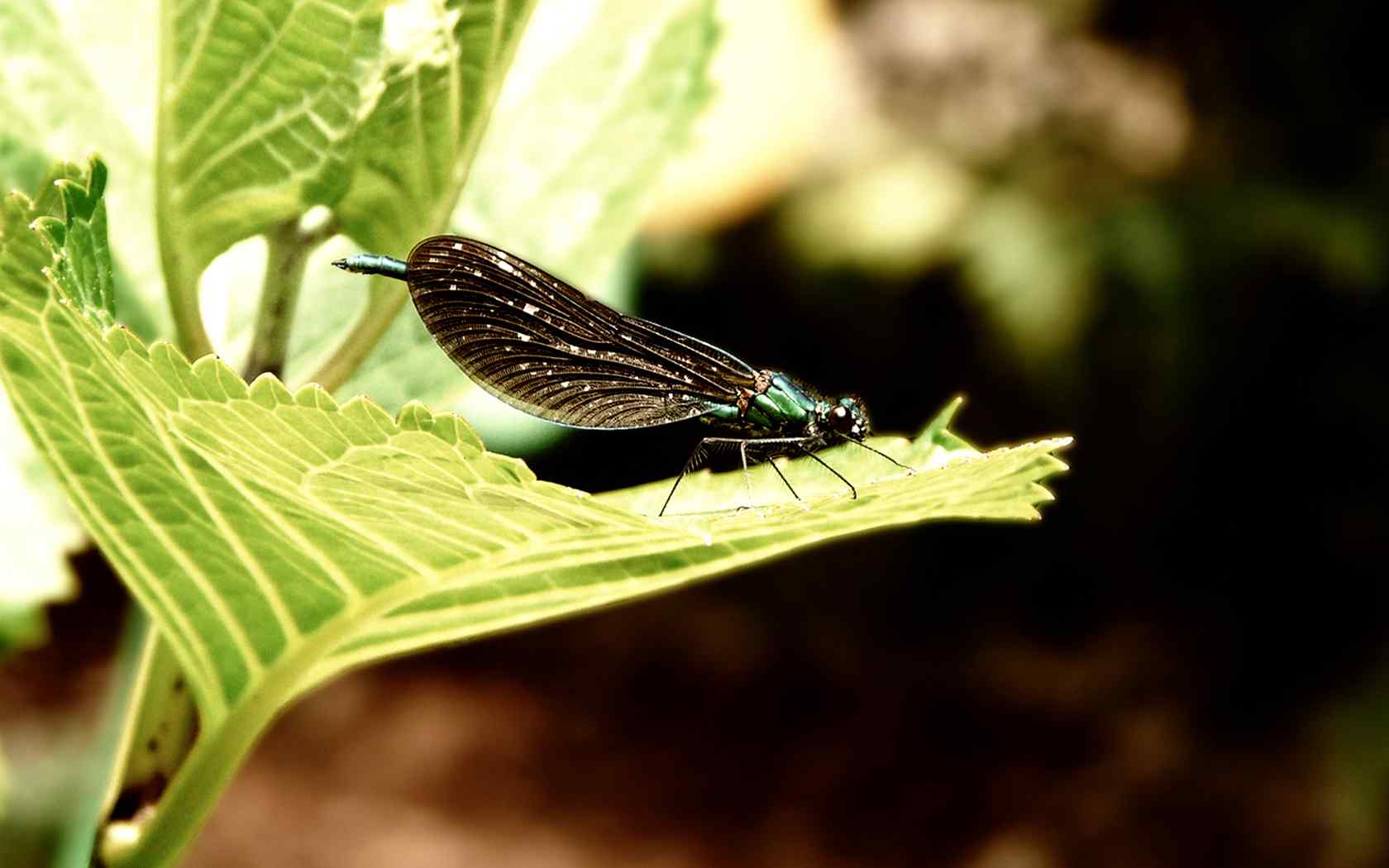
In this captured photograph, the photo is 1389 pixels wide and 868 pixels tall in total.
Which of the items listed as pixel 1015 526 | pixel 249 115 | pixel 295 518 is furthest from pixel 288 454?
pixel 1015 526

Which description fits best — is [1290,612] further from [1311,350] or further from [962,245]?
[962,245]

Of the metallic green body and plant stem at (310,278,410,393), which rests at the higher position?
the metallic green body

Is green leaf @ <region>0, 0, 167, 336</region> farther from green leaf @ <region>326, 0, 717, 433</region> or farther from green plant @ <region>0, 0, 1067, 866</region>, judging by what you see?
green leaf @ <region>326, 0, 717, 433</region>

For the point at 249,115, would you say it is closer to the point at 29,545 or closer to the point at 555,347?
the point at 555,347

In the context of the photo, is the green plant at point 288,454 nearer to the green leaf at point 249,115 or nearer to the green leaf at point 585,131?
the green leaf at point 249,115

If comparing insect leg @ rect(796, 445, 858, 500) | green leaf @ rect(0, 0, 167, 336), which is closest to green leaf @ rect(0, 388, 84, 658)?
green leaf @ rect(0, 0, 167, 336)

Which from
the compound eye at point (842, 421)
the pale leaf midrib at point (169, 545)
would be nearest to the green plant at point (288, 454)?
the pale leaf midrib at point (169, 545)

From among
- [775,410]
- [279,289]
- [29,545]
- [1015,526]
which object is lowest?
[29,545]
